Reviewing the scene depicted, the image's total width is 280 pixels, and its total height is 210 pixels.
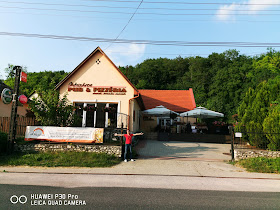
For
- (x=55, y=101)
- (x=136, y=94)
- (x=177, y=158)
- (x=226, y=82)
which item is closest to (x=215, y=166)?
(x=177, y=158)

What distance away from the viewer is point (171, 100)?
2820cm

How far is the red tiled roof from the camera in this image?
26812mm

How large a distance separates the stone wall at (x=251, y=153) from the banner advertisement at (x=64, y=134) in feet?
24.0

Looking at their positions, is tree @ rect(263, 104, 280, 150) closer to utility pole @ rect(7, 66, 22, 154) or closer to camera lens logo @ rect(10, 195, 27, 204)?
camera lens logo @ rect(10, 195, 27, 204)

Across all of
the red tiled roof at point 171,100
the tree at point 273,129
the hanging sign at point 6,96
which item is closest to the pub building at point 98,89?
the hanging sign at point 6,96

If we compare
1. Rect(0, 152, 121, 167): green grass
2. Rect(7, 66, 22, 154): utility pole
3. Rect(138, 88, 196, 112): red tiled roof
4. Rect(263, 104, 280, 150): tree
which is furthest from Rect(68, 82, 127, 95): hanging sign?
Rect(138, 88, 196, 112): red tiled roof

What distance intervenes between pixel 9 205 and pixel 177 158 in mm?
8661

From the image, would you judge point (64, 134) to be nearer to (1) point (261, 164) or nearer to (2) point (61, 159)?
(2) point (61, 159)

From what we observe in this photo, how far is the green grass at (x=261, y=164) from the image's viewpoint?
9258mm

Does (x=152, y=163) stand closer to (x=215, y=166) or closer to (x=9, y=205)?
(x=215, y=166)

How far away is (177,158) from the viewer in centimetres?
1160

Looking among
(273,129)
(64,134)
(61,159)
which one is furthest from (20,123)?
(273,129)

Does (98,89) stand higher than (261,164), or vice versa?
(98,89)

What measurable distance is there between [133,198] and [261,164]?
7464 millimetres
